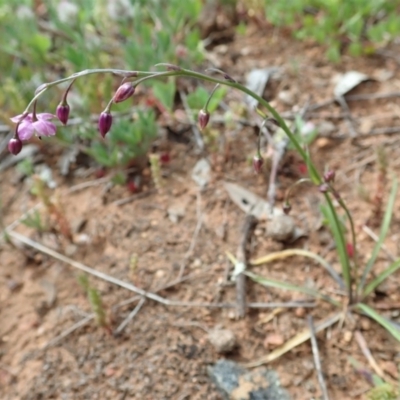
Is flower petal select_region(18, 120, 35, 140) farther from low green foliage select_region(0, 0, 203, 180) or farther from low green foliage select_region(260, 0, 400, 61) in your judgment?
low green foliage select_region(260, 0, 400, 61)

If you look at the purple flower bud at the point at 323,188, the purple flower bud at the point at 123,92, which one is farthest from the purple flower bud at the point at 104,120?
the purple flower bud at the point at 323,188

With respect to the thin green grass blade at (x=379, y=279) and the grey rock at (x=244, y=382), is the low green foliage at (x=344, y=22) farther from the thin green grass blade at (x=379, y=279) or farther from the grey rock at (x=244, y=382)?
the grey rock at (x=244, y=382)

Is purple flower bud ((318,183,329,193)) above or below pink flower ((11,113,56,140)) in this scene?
below

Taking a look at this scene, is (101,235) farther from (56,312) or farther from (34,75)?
(34,75)

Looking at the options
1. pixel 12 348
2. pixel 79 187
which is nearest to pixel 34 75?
pixel 79 187

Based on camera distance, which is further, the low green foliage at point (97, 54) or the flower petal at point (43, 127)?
the low green foliage at point (97, 54)

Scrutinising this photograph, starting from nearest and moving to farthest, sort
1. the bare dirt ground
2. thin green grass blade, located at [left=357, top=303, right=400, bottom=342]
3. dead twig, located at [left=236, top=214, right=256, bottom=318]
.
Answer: thin green grass blade, located at [left=357, top=303, right=400, bottom=342] < the bare dirt ground < dead twig, located at [left=236, top=214, right=256, bottom=318]

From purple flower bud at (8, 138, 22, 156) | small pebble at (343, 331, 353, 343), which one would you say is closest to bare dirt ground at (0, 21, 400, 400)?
small pebble at (343, 331, 353, 343)
